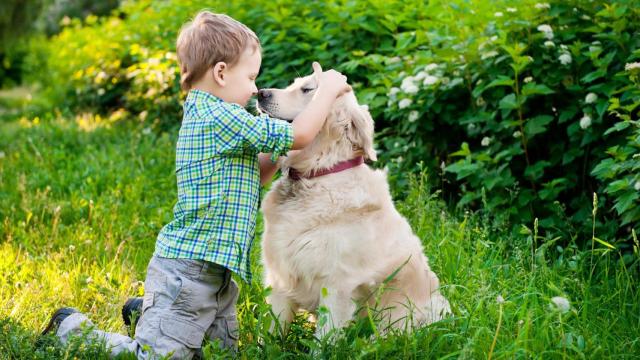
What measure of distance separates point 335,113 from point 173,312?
3.51 ft

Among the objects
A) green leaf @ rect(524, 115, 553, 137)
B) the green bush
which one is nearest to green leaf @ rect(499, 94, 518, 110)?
the green bush

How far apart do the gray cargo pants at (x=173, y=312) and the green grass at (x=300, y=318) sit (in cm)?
12

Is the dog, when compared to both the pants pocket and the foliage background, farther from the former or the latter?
the pants pocket

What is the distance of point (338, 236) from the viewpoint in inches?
122

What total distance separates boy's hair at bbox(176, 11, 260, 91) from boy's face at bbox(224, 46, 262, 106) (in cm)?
3

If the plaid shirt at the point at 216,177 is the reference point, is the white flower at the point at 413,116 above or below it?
below

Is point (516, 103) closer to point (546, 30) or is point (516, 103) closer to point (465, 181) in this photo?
point (546, 30)

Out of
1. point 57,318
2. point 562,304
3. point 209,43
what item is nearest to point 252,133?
point 209,43

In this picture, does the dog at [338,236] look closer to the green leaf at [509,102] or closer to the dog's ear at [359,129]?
the dog's ear at [359,129]

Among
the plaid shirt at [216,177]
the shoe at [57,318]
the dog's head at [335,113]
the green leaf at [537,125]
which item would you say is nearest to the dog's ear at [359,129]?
the dog's head at [335,113]

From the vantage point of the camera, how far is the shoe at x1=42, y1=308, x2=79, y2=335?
3.21 metres

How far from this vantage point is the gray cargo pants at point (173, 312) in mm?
2982

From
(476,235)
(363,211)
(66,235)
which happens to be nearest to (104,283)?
(66,235)

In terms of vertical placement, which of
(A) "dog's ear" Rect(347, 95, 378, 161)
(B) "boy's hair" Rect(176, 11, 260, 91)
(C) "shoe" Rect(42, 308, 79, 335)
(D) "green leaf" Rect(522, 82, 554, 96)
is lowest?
(C) "shoe" Rect(42, 308, 79, 335)
